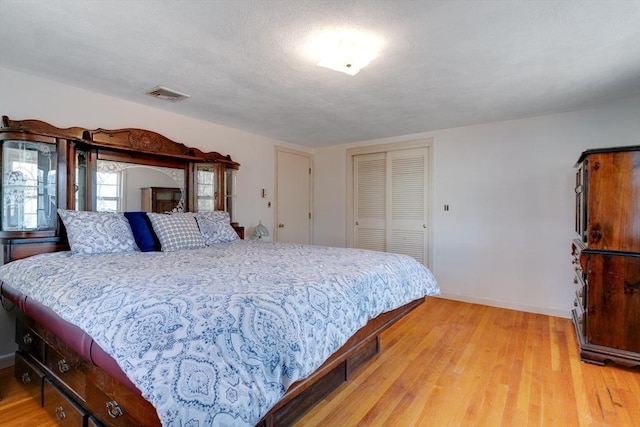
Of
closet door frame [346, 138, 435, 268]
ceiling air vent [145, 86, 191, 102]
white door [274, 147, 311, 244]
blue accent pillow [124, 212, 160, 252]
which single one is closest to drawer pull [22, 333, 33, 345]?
blue accent pillow [124, 212, 160, 252]

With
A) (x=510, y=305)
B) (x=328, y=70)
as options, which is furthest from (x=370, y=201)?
(x=328, y=70)

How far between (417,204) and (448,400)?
2.91 m

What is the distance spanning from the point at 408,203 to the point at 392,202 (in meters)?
0.25

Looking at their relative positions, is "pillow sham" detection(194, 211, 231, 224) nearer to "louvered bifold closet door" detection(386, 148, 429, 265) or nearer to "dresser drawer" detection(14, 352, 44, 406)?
"dresser drawer" detection(14, 352, 44, 406)

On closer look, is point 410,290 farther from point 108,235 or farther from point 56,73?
point 56,73

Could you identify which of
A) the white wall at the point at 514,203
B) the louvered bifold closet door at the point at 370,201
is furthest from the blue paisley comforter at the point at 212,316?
the louvered bifold closet door at the point at 370,201

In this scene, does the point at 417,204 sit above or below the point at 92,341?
above

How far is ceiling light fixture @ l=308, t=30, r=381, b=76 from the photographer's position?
6.29 feet

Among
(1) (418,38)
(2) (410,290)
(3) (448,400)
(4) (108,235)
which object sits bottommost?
(3) (448,400)

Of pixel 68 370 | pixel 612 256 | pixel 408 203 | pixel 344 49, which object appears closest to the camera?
pixel 68 370

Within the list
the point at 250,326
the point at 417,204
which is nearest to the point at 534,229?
the point at 417,204

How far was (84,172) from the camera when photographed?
2744 millimetres

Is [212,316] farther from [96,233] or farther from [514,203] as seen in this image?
[514,203]

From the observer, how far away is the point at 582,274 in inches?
102
